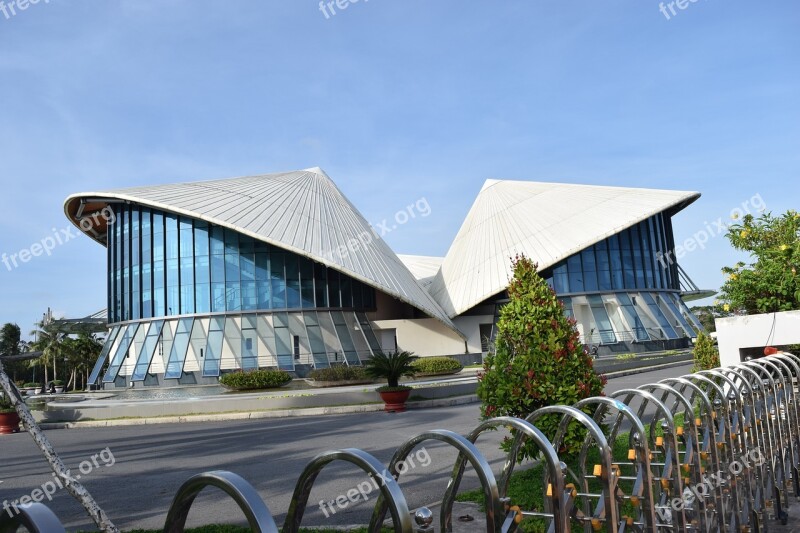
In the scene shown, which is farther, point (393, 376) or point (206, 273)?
point (206, 273)

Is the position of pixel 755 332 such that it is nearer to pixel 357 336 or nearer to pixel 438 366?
pixel 438 366

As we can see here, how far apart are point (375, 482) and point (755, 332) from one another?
7742 millimetres

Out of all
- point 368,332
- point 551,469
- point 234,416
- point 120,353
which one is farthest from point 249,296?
point 551,469

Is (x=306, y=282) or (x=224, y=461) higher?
(x=306, y=282)

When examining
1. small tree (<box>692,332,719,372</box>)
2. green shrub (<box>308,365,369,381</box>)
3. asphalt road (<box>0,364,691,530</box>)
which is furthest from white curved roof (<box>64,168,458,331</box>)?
small tree (<box>692,332,719,372</box>)

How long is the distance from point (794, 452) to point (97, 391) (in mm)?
35242

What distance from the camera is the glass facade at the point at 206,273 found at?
1406 inches

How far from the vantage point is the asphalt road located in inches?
295

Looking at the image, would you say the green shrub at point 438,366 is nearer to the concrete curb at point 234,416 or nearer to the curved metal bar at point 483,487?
the concrete curb at point 234,416

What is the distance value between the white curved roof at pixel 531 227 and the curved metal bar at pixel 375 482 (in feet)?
125

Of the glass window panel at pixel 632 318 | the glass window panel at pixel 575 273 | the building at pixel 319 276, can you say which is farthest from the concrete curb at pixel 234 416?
the glass window panel at pixel 575 273

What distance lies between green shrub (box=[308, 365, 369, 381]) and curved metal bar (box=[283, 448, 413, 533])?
26675 millimetres

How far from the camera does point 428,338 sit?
4203 cm

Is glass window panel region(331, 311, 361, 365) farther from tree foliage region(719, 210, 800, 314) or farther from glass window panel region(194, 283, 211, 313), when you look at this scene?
tree foliage region(719, 210, 800, 314)
